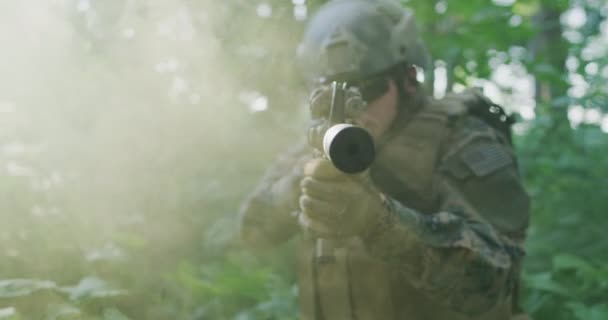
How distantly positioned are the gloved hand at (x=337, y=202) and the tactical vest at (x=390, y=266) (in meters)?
0.50

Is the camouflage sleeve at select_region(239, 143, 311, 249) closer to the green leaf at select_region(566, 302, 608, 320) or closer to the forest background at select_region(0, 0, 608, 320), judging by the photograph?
the forest background at select_region(0, 0, 608, 320)

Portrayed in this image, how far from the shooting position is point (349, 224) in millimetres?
1834

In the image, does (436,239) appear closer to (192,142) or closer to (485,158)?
(485,158)

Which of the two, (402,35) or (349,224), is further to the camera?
(402,35)

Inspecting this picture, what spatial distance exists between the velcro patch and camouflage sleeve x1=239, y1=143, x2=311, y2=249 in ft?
2.25

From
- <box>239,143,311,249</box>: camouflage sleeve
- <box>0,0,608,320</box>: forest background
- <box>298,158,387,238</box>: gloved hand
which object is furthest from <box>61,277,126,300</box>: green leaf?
<box>298,158,387,238</box>: gloved hand

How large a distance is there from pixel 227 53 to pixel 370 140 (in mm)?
2178

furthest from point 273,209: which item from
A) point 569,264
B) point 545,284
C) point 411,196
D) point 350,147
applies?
point 569,264

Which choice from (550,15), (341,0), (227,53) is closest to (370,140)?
(341,0)

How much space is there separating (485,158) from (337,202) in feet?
2.76

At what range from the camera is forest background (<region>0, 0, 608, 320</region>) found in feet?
10.3

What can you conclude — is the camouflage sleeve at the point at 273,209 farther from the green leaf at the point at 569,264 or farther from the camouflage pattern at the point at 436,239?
the green leaf at the point at 569,264

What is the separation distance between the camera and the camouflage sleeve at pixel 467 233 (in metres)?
2.04

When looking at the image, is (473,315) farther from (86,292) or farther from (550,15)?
(550,15)
